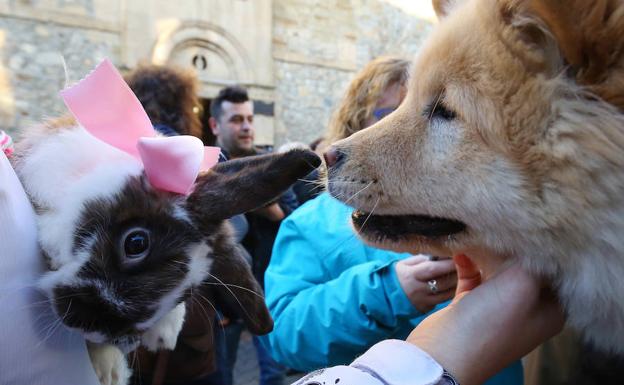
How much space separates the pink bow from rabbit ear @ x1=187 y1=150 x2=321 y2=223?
0.05 metres

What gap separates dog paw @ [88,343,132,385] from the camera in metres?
1.24

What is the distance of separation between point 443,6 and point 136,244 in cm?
122

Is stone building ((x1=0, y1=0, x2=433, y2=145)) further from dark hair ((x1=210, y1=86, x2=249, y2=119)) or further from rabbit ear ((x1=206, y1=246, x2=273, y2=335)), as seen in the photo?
rabbit ear ((x1=206, y1=246, x2=273, y2=335))

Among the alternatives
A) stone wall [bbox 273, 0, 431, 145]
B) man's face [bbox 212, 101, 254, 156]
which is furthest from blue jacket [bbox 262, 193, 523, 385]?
stone wall [bbox 273, 0, 431, 145]

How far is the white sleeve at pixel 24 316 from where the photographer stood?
0.98m

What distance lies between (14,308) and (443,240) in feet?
3.44

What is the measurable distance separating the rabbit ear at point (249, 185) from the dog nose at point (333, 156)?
252mm

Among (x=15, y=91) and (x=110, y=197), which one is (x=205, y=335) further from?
(x=15, y=91)

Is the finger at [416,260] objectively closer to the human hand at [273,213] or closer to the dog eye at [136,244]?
the dog eye at [136,244]

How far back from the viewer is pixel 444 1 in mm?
1581

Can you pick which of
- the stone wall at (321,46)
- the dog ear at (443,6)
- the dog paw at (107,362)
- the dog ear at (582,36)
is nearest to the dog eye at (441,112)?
the dog ear at (582,36)

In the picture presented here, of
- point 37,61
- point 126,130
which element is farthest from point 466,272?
point 37,61

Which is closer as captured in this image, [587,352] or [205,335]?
[587,352]

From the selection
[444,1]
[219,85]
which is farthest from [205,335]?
[219,85]
